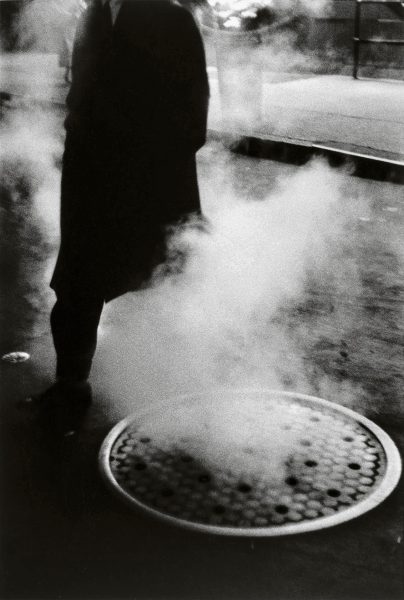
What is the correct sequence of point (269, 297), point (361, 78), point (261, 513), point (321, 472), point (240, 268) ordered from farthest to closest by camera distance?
1. point (361, 78)
2. point (240, 268)
3. point (269, 297)
4. point (321, 472)
5. point (261, 513)

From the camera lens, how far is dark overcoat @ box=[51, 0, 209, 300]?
8.78ft

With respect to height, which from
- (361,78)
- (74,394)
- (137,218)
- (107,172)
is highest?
(107,172)

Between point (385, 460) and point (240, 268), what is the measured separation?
2.47 meters

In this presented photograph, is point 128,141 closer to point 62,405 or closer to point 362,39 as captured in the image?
point 62,405

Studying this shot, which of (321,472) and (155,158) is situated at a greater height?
(155,158)

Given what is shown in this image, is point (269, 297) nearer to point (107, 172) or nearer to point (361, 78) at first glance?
point (107, 172)

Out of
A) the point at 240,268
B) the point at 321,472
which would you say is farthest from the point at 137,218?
the point at 240,268

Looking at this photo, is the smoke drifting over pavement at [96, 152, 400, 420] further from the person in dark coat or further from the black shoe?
the person in dark coat

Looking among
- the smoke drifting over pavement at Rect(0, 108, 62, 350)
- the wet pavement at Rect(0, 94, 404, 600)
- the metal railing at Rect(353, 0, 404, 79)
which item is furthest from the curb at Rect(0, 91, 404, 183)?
the wet pavement at Rect(0, 94, 404, 600)

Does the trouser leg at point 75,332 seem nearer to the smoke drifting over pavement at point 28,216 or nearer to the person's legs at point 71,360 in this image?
the person's legs at point 71,360

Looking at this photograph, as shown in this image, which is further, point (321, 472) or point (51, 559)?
point (321, 472)

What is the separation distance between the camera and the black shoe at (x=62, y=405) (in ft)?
9.72

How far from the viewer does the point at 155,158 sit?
2.84 meters

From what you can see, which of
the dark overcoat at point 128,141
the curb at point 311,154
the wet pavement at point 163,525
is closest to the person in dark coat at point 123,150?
the dark overcoat at point 128,141
